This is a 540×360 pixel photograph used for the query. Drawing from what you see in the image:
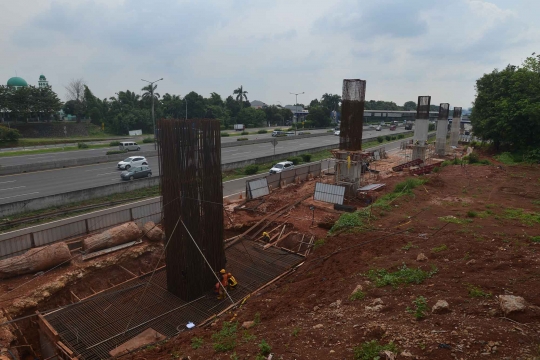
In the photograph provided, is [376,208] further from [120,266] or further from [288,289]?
[120,266]

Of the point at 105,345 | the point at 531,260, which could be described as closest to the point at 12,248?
the point at 105,345

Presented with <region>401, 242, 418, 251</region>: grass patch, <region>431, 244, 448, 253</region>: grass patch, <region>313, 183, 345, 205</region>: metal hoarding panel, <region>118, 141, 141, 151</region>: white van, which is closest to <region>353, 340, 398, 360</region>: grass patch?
<region>431, 244, 448, 253</region>: grass patch

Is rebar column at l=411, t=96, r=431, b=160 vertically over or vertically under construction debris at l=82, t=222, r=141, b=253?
over

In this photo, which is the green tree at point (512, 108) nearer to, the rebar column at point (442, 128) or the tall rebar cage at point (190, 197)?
the rebar column at point (442, 128)

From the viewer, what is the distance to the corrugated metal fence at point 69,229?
1316cm

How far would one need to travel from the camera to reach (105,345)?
29.6 ft

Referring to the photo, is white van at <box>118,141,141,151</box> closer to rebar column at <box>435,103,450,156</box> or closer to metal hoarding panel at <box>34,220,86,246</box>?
metal hoarding panel at <box>34,220,86,246</box>

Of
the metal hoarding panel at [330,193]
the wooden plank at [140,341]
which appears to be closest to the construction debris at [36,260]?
the wooden plank at [140,341]

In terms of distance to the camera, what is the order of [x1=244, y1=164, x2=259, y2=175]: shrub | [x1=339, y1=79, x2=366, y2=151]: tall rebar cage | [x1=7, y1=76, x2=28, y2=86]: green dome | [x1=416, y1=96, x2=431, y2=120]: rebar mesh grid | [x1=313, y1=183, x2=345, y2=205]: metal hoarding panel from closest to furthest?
1. [x1=313, y1=183, x2=345, y2=205]: metal hoarding panel
2. [x1=339, y1=79, x2=366, y2=151]: tall rebar cage
3. [x1=244, y1=164, x2=259, y2=175]: shrub
4. [x1=416, y1=96, x2=431, y2=120]: rebar mesh grid
5. [x1=7, y1=76, x2=28, y2=86]: green dome

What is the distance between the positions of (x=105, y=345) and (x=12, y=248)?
7.10 meters

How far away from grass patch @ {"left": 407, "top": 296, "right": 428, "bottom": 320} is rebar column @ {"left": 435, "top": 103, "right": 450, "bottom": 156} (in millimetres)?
40129

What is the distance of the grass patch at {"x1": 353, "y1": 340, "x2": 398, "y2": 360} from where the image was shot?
586 centimetres

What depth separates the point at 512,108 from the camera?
34406 mm

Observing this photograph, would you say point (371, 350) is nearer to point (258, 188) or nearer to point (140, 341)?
point (140, 341)
